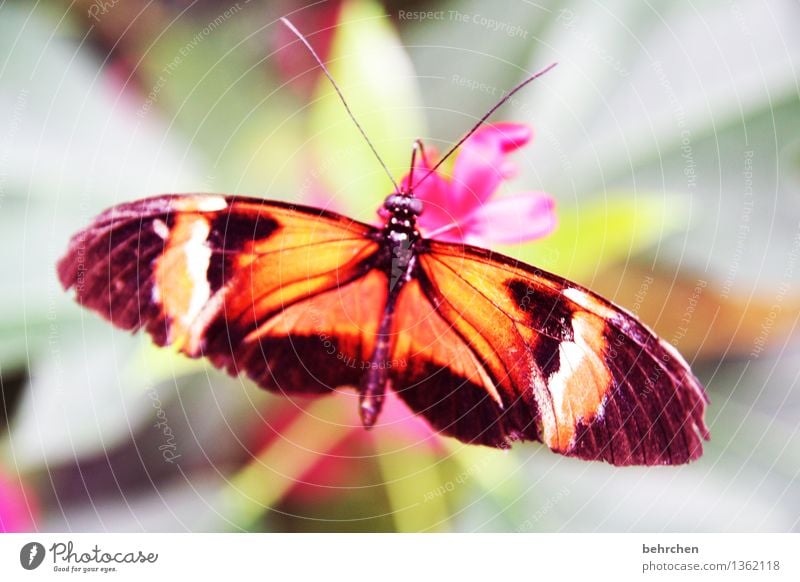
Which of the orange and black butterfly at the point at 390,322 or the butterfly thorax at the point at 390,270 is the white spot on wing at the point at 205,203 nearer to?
the orange and black butterfly at the point at 390,322

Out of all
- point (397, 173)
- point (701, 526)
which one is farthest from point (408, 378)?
point (701, 526)

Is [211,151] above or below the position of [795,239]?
above

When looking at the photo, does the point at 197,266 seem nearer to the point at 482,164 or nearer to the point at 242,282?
the point at 242,282
